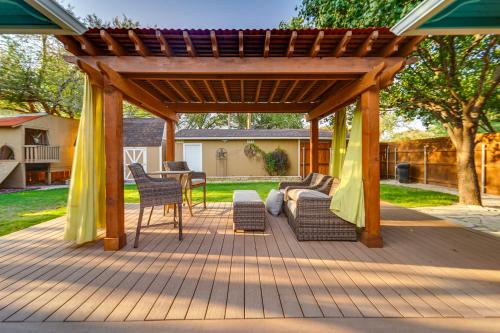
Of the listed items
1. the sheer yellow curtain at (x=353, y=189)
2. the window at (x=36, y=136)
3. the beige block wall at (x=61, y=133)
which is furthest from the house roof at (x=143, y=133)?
the sheer yellow curtain at (x=353, y=189)

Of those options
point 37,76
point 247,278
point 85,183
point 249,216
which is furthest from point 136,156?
point 247,278

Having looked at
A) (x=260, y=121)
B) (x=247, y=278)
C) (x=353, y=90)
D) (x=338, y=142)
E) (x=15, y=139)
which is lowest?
(x=247, y=278)

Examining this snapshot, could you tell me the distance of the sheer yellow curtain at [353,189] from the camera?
394cm

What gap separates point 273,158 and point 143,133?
7.60 m

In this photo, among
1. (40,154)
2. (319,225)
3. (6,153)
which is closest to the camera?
(319,225)

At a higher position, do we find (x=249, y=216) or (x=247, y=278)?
(x=249, y=216)

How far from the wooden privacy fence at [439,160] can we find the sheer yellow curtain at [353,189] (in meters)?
6.87

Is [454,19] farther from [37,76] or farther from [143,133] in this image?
[37,76]

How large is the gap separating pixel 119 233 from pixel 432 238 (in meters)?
4.54

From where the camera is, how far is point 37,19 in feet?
9.38

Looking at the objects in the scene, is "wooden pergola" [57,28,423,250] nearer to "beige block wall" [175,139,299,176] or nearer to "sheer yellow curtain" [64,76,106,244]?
"sheer yellow curtain" [64,76,106,244]

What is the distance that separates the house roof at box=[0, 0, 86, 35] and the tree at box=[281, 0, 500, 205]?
17.8 ft

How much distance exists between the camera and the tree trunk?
23.3 ft

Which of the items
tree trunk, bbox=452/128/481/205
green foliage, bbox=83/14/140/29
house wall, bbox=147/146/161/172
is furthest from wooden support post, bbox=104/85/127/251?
green foliage, bbox=83/14/140/29
